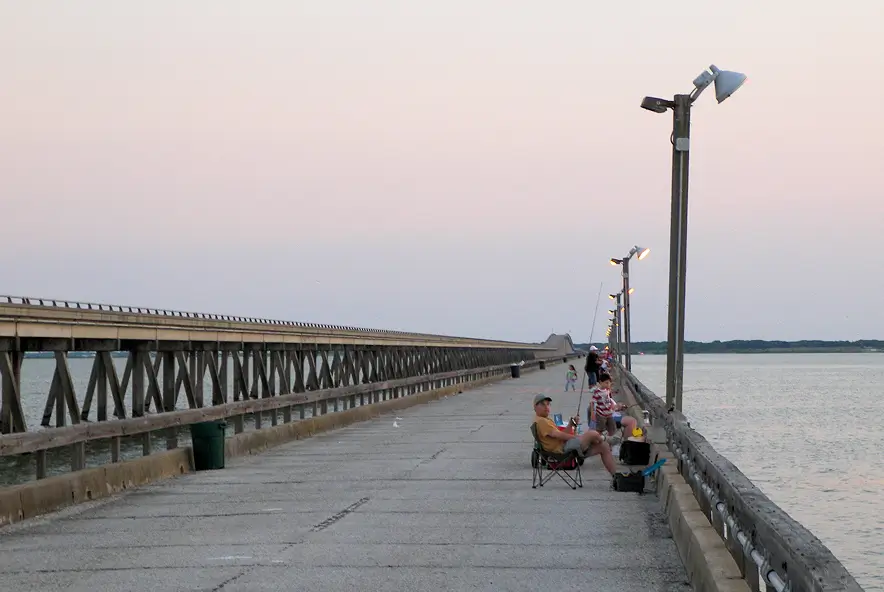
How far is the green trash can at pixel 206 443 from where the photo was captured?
65.7 feet

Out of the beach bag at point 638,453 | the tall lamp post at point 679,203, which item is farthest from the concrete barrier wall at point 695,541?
the tall lamp post at point 679,203

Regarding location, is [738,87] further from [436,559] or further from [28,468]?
[28,468]

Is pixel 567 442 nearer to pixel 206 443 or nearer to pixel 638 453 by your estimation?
pixel 638 453

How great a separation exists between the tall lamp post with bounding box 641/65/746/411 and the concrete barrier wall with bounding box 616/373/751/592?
144 inches

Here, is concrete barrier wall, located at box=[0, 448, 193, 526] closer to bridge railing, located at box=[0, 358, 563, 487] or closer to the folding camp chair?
bridge railing, located at box=[0, 358, 563, 487]

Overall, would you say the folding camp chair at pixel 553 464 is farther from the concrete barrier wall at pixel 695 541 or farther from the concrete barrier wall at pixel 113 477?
the concrete barrier wall at pixel 113 477

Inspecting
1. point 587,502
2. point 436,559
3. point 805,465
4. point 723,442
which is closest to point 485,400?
point 723,442

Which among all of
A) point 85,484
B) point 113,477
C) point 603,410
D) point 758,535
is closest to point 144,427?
point 113,477

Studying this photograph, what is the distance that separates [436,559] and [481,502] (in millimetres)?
4287

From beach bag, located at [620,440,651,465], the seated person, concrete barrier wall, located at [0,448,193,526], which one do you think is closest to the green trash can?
concrete barrier wall, located at [0,448,193,526]

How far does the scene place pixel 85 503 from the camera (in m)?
15.6

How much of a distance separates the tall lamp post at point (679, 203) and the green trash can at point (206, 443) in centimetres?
707

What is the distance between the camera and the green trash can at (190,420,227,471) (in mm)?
20031

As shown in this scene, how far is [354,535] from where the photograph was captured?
41.6 ft
